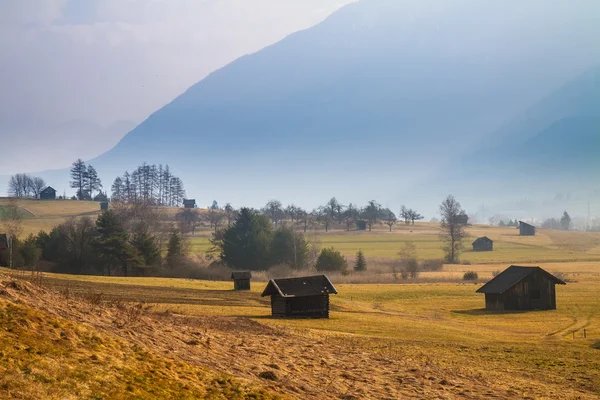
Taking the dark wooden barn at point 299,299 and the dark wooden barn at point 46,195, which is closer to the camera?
the dark wooden barn at point 299,299

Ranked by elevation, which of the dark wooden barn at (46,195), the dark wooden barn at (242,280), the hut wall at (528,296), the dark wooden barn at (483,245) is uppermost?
the dark wooden barn at (46,195)

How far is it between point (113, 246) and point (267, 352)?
6725 cm

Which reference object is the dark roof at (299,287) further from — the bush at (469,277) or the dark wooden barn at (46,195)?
the dark wooden barn at (46,195)

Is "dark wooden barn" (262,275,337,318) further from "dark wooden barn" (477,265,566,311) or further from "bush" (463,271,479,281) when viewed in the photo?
"bush" (463,271,479,281)

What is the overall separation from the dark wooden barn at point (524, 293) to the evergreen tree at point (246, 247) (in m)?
50.0

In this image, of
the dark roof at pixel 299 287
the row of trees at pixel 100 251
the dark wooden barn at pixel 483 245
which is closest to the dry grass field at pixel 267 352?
the dark roof at pixel 299 287

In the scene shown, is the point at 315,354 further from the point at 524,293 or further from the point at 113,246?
the point at 113,246

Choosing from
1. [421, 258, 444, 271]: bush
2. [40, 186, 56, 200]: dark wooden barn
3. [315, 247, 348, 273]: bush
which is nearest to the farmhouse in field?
[315, 247, 348, 273]: bush

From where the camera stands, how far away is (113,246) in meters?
89.2

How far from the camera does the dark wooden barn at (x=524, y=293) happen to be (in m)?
67.2

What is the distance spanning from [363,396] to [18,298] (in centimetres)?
1122

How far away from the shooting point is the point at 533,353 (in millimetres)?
35312

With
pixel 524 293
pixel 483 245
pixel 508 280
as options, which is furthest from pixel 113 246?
pixel 483 245

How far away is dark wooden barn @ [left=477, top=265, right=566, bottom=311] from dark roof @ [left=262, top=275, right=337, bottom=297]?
71.3 ft
